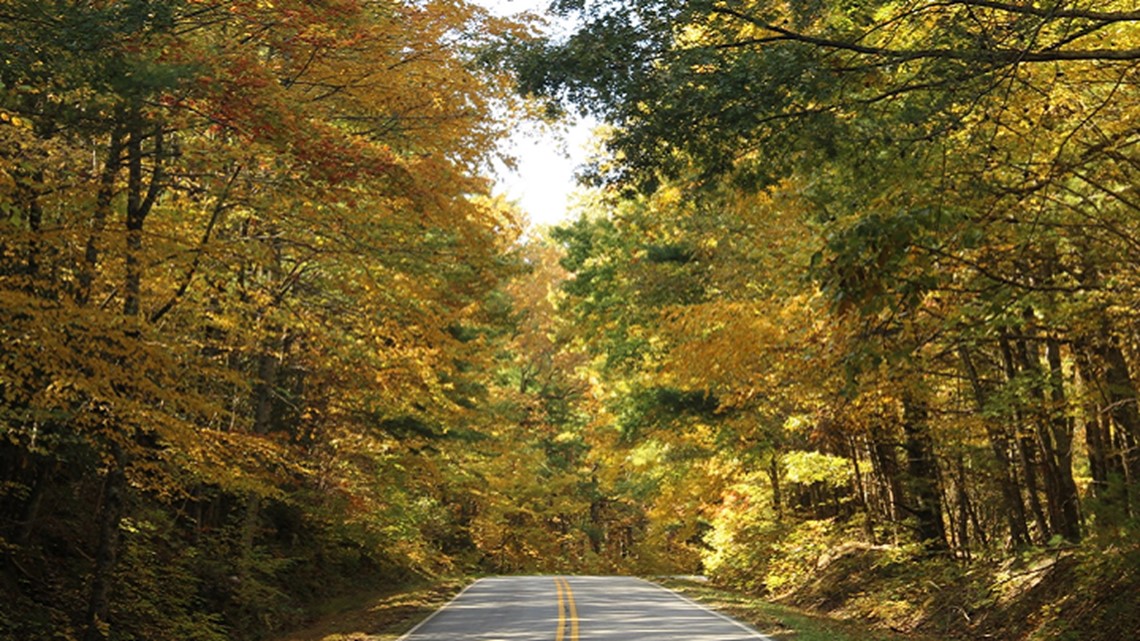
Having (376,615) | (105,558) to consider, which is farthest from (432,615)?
(105,558)

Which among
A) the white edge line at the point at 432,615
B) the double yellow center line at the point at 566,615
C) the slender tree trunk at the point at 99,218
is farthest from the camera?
the white edge line at the point at 432,615

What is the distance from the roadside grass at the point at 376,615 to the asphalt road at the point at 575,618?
470 millimetres

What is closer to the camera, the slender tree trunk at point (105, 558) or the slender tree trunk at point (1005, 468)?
the slender tree trunk at point (105, 558)

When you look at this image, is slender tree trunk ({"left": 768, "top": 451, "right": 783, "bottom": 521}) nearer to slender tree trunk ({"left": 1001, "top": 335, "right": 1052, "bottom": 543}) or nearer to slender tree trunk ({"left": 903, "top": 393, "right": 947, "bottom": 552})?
slender tree trunk ({"left": 903, "top": 393, "right": 947, "bottom": 552})

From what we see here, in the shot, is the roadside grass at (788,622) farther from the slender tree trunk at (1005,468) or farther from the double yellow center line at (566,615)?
the slender tree trunk at (1005,468)

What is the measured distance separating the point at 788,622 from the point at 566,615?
425 centimetres

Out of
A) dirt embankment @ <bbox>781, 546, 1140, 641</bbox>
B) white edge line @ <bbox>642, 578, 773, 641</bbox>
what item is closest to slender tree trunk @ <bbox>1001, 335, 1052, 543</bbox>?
dirt embankment @ <bbox>781, 546, 1140, 641</bbox>

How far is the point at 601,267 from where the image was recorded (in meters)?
23.7

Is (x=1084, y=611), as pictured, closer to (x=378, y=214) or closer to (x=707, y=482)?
(x=378, y=214)

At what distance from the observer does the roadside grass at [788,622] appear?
578 inches

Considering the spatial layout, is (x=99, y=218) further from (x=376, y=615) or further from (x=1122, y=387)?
(x=1122, y=387)

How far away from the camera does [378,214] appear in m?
14.3

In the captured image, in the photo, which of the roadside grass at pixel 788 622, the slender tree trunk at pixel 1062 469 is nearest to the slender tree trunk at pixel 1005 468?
the slender tree trunk at pixel 1062 469

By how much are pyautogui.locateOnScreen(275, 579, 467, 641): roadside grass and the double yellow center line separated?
9.01ft
